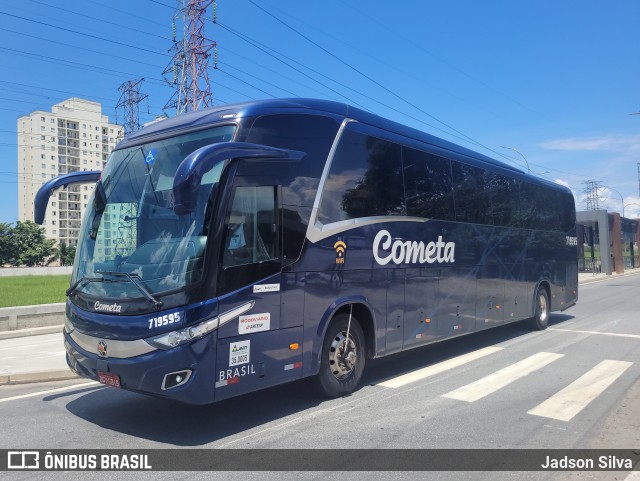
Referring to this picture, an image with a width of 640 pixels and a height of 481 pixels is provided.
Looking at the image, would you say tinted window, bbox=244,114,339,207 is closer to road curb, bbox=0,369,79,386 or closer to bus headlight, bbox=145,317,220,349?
bus headlight, bbox=145,317,220,349

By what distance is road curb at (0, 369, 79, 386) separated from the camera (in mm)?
8359

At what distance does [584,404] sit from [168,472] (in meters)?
5.31

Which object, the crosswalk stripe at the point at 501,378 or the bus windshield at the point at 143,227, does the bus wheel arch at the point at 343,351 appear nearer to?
the crosswalk stripe at the point at 501,378

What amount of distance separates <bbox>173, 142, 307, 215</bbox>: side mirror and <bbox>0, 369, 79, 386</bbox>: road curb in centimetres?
551

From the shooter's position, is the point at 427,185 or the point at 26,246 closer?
the point at 427,185

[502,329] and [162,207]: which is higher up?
[162,207]

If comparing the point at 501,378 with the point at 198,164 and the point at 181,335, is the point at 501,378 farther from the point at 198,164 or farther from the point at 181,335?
the point at 198,164

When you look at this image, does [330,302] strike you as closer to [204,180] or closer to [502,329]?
[204,180]

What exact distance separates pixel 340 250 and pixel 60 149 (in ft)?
508

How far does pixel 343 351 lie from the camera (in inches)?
268

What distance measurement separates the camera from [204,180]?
5.36 metres

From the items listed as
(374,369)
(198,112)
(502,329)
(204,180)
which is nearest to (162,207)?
(204,180)

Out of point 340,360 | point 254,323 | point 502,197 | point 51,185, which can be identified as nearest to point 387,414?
point 340,360

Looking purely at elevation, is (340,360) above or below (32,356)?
above
